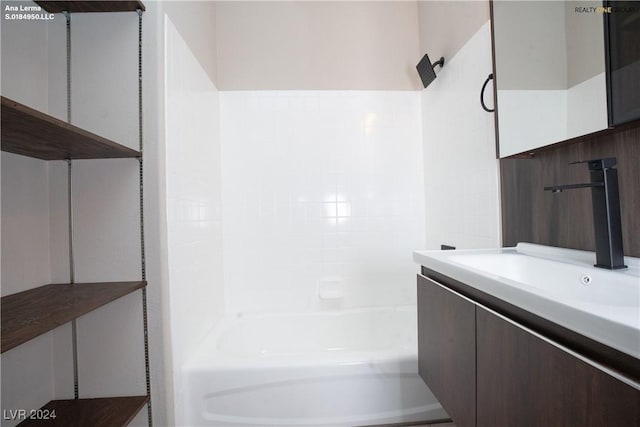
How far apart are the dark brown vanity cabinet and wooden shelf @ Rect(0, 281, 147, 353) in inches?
43.0

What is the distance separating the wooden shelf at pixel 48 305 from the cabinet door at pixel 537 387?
1.10 meters

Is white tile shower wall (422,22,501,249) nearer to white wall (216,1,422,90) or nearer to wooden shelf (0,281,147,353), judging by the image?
white wall (216,1,422,90)

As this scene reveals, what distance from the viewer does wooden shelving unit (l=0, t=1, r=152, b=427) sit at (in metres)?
0.76

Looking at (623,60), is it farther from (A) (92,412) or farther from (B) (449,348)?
(A) (92,412)

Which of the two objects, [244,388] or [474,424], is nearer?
[474,424]

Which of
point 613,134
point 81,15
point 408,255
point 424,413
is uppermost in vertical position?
point 81,15

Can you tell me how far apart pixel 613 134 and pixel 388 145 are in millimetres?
1386

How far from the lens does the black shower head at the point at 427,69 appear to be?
1900 mm

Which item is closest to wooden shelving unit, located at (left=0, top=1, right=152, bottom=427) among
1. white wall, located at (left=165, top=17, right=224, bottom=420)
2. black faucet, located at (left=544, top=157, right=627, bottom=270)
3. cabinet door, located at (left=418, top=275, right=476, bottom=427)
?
white wall, located at (left=165, top=17, right=224, bottom=420)

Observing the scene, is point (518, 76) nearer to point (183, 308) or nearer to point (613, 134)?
point (613, 134)

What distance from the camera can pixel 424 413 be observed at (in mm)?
1459

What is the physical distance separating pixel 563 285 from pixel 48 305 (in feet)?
5.18

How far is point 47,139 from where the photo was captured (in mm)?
930

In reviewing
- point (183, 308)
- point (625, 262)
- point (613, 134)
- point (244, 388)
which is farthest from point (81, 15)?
point (625, 262)
